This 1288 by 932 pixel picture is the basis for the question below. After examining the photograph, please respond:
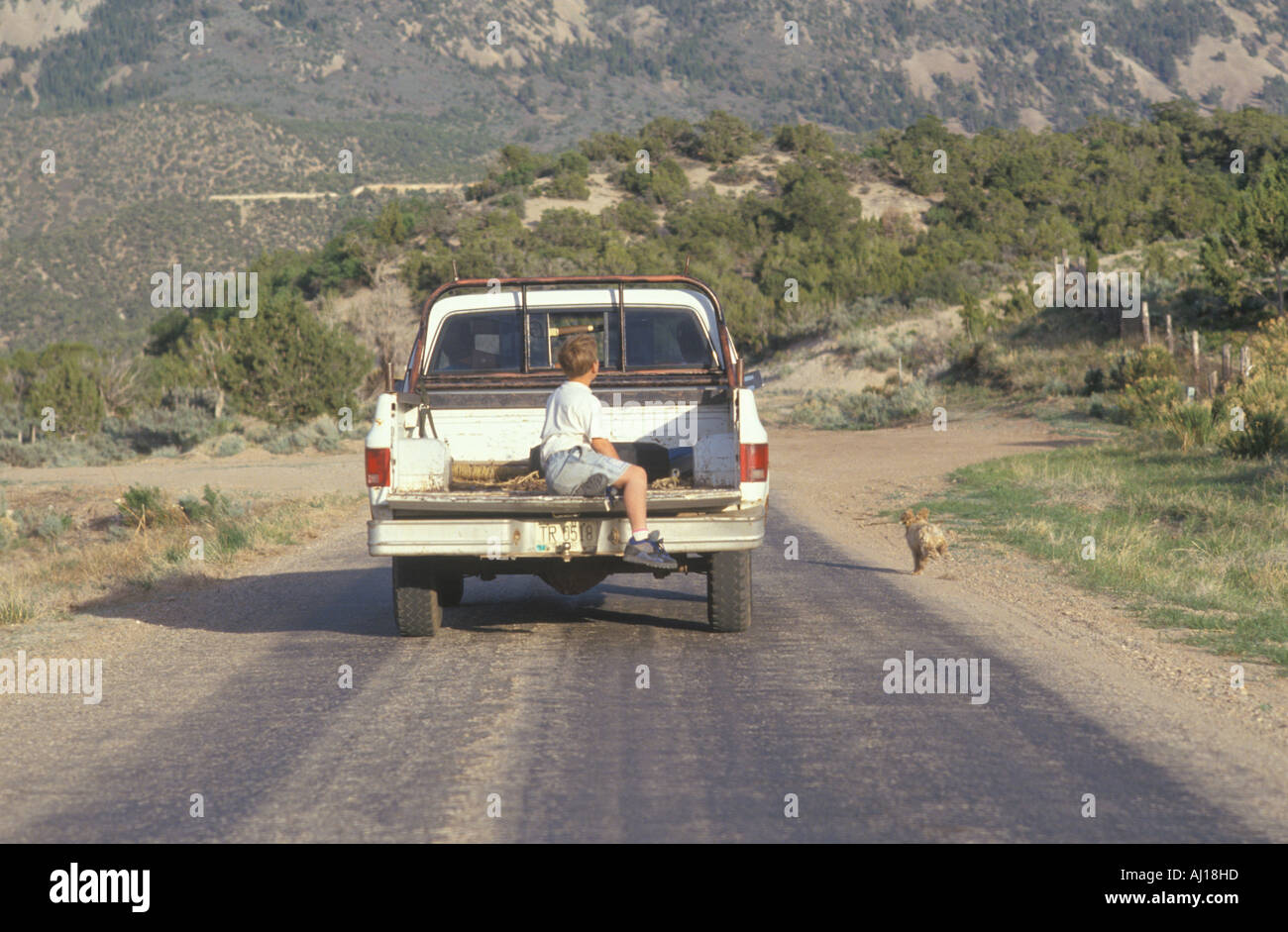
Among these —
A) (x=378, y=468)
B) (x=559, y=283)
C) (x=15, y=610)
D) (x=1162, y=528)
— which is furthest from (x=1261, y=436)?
(x=15, y=610)

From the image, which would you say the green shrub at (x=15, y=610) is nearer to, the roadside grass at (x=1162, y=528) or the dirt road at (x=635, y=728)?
the dirt road at (x=635, y=728)

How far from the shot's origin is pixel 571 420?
7.58m

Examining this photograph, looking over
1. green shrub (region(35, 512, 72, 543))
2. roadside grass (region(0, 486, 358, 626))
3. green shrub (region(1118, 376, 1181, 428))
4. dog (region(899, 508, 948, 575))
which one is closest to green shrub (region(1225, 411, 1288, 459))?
green shrub (region(1118, 376, 1181, 428))

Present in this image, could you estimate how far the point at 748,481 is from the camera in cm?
761

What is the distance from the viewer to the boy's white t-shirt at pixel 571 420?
757 cm

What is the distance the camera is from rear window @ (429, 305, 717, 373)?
907 cm

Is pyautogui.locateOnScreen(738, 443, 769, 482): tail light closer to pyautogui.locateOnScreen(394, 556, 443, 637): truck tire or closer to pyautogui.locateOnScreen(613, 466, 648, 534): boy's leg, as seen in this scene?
pyautogui.locateOnScreen(613, 466, 648, 534): boy's leg

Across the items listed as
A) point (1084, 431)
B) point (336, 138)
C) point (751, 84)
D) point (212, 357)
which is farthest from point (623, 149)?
point (751, 84)

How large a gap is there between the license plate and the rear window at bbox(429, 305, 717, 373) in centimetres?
194

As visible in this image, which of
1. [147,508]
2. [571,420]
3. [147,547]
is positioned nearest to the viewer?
[571,420]

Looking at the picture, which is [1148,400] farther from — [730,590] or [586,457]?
[586,457]

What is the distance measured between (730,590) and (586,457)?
1.28 meters

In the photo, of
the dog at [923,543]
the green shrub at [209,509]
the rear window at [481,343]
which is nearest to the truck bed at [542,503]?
the rear window at [481,343]
